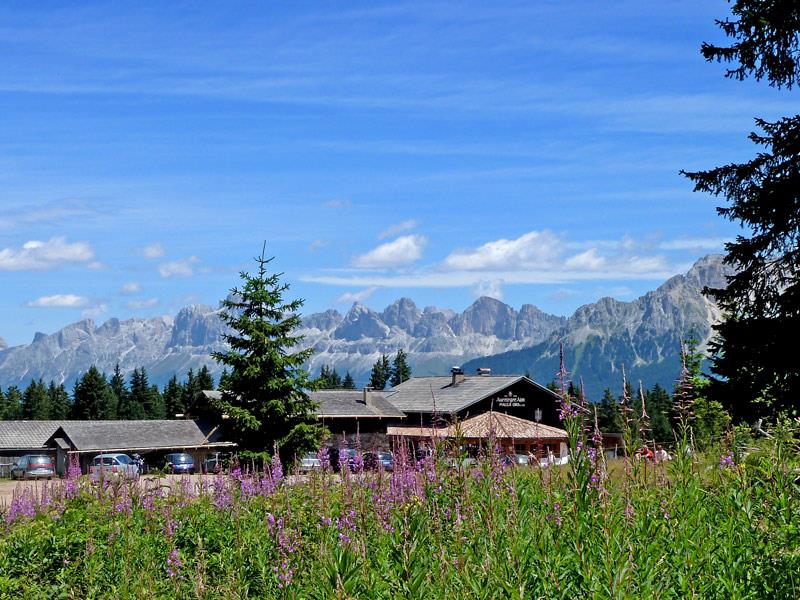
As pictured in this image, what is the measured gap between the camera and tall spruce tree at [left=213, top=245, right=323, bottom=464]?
31938mm

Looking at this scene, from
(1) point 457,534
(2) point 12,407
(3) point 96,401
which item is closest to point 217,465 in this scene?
(1) point 457,534

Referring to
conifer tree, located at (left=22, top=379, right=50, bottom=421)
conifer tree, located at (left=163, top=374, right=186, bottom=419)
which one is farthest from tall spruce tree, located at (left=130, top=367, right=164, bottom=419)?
conifer tree, located at (left=22, top=379, right=50, bottom=421)

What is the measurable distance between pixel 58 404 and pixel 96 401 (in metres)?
11.8

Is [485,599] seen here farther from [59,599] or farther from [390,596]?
[59,599]

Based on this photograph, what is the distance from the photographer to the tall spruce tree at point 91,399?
98.0 meters

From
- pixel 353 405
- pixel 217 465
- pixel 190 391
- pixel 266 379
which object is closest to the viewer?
pixel 217 465

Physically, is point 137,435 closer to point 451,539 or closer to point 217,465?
point 217,465

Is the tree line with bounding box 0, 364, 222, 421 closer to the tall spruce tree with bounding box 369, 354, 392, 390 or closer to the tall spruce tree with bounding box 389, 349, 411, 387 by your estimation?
the tall spruce tree with bounding box 369, 354, 392, 390

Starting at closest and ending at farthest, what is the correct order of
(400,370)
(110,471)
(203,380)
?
1. (110,471)
2. (203,380)
3. (400,370)

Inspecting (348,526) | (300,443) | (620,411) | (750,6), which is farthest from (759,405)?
(300,443)

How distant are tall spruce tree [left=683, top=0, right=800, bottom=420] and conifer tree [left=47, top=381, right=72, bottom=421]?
96.1m

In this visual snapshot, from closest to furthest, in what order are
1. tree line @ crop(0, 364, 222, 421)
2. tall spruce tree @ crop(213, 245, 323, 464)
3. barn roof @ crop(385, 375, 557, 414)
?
1. tall spruce tree @ crop(213, 245, 323, 464)
2. barn roof @ crop(385, 375, 557, 414)
3. tree line @ crop(0, 364, 222, 421)

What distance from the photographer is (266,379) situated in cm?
3219

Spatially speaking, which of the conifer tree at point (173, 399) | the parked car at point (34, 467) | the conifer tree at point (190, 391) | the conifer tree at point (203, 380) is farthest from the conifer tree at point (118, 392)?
the parked car at point (34, 467)
